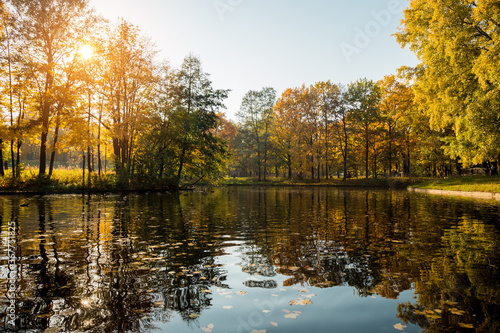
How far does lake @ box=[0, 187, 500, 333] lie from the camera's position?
4.00m

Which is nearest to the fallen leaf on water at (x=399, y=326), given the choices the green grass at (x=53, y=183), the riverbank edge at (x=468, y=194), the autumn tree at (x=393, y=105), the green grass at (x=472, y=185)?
the riverbank edge at (x=468, y=194)

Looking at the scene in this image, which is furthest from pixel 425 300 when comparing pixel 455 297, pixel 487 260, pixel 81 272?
pixel 81 272

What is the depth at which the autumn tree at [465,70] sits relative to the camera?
20.5 m

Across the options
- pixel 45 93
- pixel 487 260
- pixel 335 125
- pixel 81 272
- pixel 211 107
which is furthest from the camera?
pixel 335 125

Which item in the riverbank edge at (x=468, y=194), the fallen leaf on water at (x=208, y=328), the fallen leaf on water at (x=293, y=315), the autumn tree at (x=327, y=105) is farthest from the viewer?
the autumn tree at (x=327, y=105)

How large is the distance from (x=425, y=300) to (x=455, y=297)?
1.51ft

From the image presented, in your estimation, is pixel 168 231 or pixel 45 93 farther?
pixel 45 93

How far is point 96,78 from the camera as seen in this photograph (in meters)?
29.7

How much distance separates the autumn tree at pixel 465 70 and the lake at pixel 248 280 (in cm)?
1459

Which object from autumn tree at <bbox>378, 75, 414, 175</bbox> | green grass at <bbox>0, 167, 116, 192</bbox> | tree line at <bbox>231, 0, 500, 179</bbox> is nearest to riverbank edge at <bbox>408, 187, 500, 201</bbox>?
tree line at <bbox>231, 0, 500, 179</bbox>

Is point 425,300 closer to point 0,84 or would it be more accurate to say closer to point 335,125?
point 0,84

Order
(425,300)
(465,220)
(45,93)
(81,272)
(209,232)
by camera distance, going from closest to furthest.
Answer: (425,300), (81,272), (209,232), (465,220), (45,93)

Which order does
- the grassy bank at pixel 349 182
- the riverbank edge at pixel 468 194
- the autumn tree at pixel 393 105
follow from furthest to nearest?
the autumn tree at pixel 393 105 < the grassy bank at pixel 349 182 < the riverbank edge at pixel 468 194

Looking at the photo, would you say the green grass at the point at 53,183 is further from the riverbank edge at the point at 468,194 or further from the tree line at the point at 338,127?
the tree line at the point at 338,127
